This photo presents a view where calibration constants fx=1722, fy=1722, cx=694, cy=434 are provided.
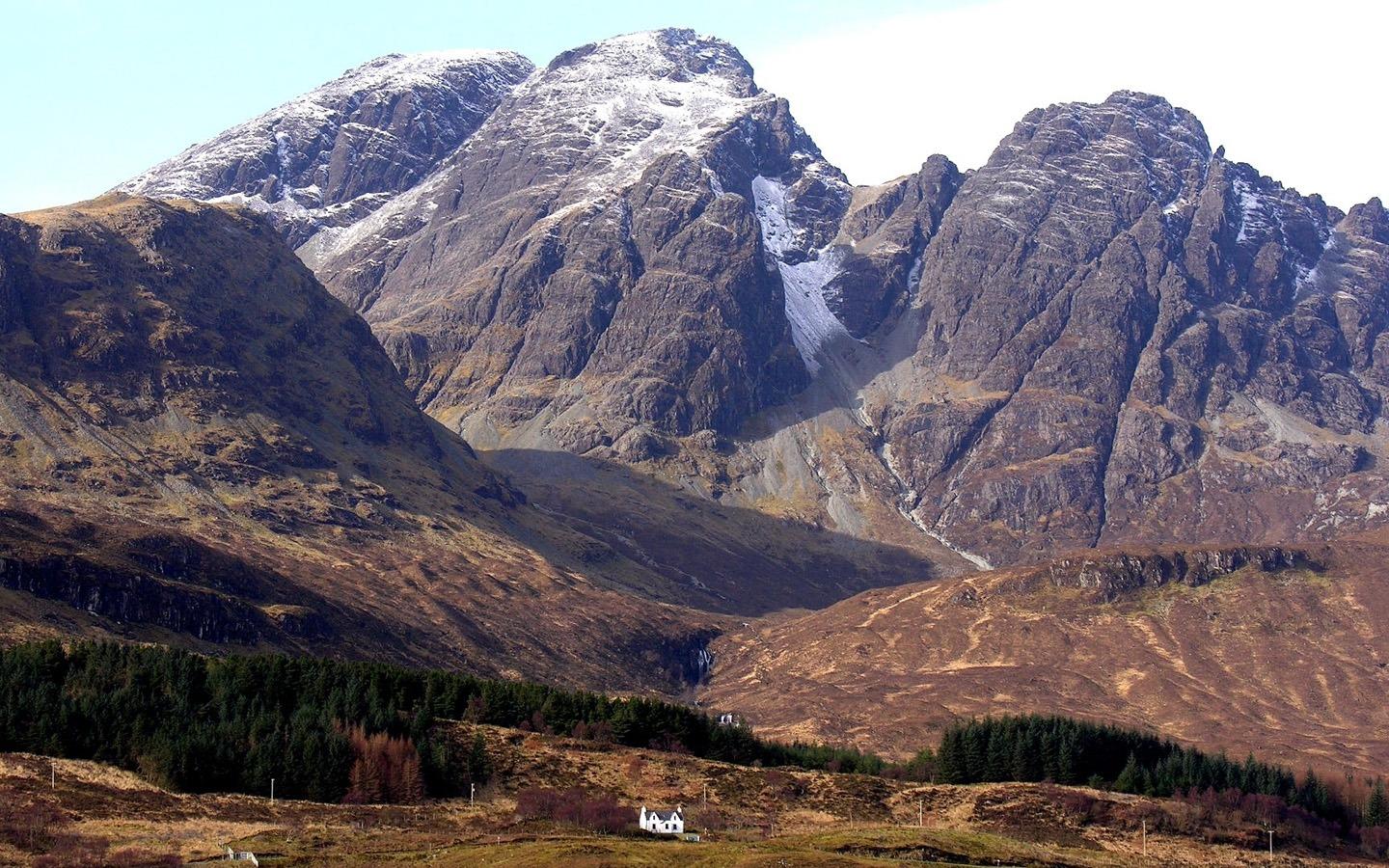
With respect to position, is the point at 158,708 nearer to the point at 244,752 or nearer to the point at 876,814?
the point at 244,752

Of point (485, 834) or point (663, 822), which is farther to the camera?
point (663, 822)

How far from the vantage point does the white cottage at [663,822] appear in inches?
6949

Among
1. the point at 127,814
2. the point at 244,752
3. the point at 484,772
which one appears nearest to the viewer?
the point at 127,814

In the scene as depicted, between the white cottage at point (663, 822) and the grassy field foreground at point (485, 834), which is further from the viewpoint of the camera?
the white cottage at point (663, 822)

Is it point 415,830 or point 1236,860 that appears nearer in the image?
point 415,830

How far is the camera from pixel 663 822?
178 meters

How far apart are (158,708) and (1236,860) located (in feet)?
400

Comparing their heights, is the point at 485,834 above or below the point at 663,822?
below

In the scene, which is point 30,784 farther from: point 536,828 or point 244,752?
point 536,828

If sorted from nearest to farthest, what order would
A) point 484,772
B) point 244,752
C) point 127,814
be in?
1. point 127,814
2. point 244,752
3. point 484,772

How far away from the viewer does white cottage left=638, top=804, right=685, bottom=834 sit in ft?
579

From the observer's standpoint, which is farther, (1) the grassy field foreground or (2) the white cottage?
(2) the white cottage

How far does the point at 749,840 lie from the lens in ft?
557

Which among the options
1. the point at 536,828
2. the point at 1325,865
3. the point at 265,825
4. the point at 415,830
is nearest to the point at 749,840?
the point at 536,828
